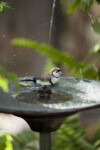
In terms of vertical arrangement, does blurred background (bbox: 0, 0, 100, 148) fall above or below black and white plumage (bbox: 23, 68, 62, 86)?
below

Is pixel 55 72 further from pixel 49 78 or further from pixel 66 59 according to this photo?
pixel 66 59

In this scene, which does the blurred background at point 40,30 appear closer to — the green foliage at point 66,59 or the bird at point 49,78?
the green foliage at point 66,59

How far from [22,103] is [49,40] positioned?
4.51m

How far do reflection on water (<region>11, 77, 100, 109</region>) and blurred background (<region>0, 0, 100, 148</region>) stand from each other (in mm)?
3363

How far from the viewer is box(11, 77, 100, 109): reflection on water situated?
83.7 inches

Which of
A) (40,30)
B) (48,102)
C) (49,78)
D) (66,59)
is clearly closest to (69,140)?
(66,59)

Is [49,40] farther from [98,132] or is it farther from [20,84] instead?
[20,84]

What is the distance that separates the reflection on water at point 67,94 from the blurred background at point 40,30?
3363 mm

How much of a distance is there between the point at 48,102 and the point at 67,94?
252 mm

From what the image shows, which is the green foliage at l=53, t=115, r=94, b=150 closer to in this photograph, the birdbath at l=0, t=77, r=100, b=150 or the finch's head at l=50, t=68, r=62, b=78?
the birdbath at l=0, t=77, r=100, b=150

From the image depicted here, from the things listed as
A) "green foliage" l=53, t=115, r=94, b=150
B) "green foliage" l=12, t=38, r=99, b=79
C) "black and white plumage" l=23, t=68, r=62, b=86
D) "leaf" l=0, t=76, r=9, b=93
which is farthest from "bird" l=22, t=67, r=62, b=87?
"green foliage" l=12, t=38, r=99, b=79

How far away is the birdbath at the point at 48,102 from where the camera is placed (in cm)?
192

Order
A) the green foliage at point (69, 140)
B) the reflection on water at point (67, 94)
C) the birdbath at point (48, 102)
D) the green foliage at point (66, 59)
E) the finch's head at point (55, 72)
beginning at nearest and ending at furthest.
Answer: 1. the birdbath at point (48, 102)
2. the reflection on water at point (67, 94)
3. the finch's head at point (55, 72)
4. the green foliage at point (69, 140)
5. the green foliage at point (66, 59)

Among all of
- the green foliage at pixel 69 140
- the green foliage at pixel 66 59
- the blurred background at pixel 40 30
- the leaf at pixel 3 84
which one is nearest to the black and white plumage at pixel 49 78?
the leaf at pixel 3 84
